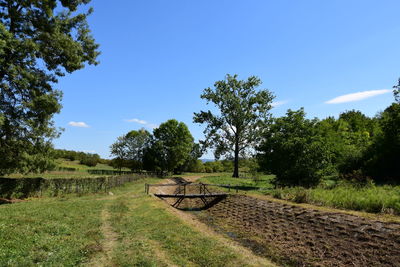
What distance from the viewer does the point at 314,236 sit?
11.3m

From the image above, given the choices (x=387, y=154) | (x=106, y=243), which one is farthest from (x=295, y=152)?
(x=106, y=243)

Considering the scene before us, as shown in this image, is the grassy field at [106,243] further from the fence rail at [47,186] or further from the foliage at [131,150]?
the foliage at [131,150]

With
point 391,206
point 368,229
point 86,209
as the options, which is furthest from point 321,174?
point 86,209

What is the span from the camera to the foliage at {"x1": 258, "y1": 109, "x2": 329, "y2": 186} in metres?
24.4

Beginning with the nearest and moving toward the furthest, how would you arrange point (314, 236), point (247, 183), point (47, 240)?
point (47, 240) < point (314, 236) < point (247, 183)

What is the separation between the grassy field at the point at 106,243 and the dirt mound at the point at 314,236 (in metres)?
2.37

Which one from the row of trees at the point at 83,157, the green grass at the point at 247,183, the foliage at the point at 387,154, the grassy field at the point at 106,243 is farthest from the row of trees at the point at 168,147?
the grassy field at the point at 106,243

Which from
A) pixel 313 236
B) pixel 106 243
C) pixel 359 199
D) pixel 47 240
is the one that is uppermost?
pixel 359 199

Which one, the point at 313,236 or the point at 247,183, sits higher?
the point at 247,183

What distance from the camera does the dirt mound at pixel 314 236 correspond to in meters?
8.99

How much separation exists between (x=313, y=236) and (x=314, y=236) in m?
0.05

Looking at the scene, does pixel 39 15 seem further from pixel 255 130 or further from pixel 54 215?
pixel 255 130

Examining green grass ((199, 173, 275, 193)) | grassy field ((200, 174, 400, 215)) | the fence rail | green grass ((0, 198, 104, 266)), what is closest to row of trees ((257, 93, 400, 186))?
green grass ((199, 173, 275, 193))

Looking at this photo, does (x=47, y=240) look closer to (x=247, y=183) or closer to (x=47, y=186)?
(x=47, y=186)
